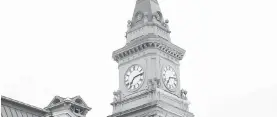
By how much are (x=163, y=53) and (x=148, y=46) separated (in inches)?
103

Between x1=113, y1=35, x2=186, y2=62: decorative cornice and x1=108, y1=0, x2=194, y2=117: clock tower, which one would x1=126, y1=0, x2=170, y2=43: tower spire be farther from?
x1=113, y1=35, x2=186, y2=62: decorative cornice

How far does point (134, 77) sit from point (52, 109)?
34.2 meters

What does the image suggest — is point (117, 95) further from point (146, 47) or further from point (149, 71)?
point (146, 47)

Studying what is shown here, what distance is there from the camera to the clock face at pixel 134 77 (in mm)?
65625

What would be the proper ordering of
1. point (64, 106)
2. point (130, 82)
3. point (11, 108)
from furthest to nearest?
point (130, 82) → point (64, 106) → point (11, 108)

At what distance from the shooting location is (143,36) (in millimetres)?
67062

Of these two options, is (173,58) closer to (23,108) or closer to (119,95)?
(119,95)

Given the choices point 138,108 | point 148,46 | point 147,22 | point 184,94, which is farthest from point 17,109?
point 184,94

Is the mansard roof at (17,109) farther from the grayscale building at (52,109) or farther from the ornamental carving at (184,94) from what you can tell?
the ornamental carving at (184,94)

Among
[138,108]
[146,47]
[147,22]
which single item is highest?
[147,22]

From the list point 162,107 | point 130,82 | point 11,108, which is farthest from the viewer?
point 130,82

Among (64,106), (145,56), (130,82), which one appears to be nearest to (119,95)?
(130,82)

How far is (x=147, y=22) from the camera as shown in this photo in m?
68.1

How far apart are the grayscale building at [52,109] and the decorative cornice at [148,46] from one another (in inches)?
1277
